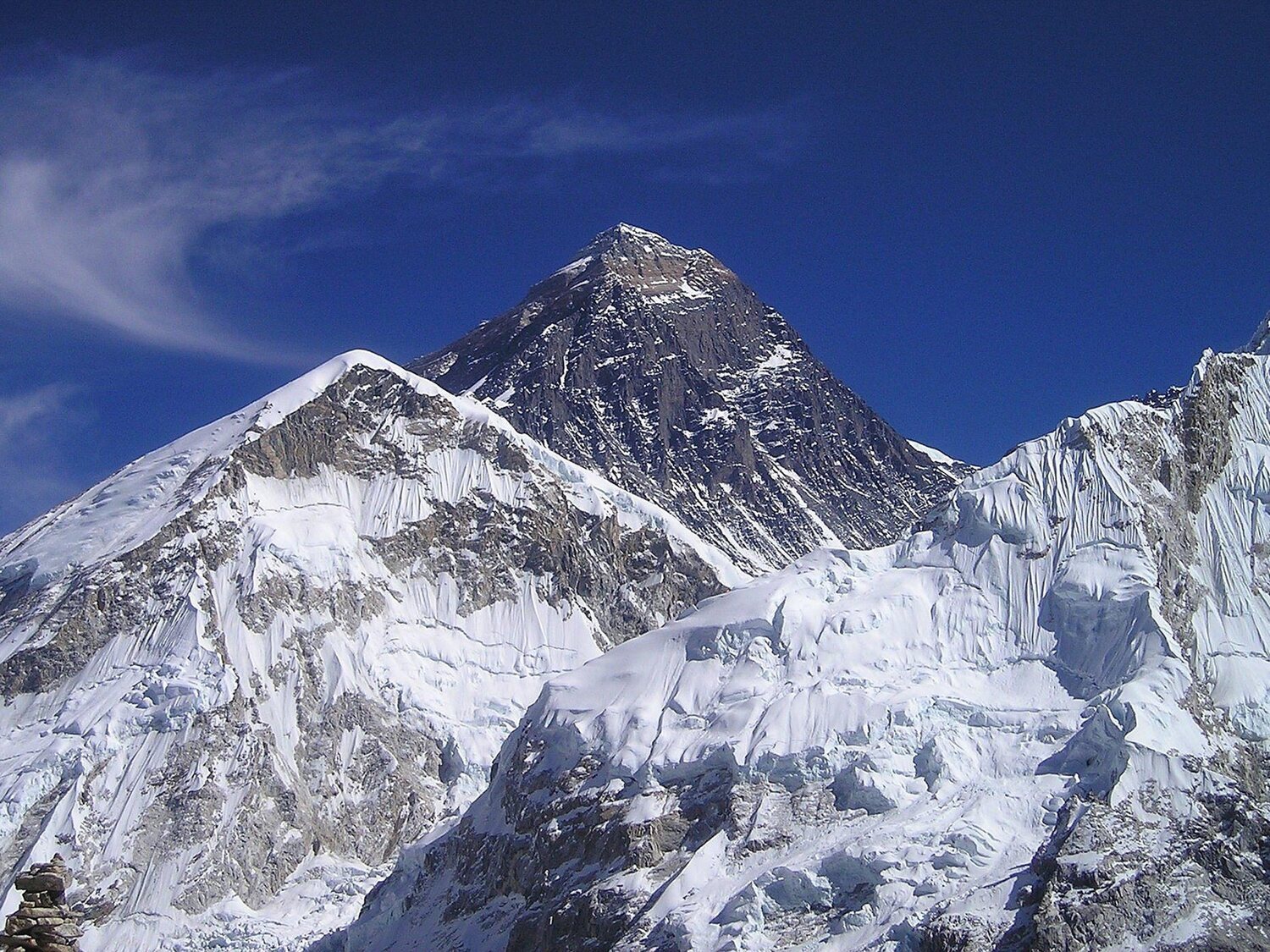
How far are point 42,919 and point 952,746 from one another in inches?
3513

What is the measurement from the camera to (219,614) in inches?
7510

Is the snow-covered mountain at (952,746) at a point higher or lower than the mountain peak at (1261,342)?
lower

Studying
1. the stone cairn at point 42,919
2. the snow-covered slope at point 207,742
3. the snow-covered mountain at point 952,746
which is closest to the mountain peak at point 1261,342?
the snow-covered mountain at point 952,746

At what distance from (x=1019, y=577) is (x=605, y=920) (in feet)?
148

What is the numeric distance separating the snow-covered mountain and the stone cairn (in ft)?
229

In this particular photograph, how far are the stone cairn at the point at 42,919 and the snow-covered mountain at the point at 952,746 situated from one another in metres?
69.8

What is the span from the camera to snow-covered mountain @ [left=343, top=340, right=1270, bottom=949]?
10175 centimetres

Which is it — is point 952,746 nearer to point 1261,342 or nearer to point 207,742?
point 1261,342

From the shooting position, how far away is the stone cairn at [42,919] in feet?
111

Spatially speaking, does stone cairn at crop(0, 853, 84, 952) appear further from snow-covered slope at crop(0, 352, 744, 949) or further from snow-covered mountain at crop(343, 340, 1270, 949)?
snow-covered slope at crop(0, 352, 744, 949)

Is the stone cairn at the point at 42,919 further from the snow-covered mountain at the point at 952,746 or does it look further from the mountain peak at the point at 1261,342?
the mountain peak at the point at 1261,342

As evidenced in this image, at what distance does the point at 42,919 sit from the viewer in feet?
113

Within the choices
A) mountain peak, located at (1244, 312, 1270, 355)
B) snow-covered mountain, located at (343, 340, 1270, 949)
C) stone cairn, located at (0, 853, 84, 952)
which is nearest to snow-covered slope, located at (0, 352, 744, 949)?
snow-covered mountain, located at (343, 340, 1270, 949)

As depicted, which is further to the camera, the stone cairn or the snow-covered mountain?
the snow-covered mountain
